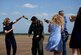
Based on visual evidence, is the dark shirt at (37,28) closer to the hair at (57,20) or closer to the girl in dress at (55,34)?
the girl in dress at (55,34)

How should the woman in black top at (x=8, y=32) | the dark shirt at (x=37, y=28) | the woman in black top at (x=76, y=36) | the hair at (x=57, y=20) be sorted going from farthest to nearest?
the woman in black top at (x=8, y=32)
the dark shirt at (x=37, y=28)
the hair at (x=57, y=20)
the woman in black top at (x=76, y=36)

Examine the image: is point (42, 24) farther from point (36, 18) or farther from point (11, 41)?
point (11, 41)

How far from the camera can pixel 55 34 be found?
39.1 ft

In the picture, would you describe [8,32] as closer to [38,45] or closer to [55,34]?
[38,45]

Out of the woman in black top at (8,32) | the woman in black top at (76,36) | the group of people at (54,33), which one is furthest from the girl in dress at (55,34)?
the woman in black top at (8,32)

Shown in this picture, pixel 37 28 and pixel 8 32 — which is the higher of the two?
pixel 37 28

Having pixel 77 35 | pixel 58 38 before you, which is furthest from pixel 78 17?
pixel 58 38

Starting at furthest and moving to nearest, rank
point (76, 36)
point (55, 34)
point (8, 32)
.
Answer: point (8, 32) → point (55, 34) → point (76, 36)

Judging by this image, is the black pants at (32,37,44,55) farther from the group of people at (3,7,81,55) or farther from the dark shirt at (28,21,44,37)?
the dark shirt at (28,21,44,37)

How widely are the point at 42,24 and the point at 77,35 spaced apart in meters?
5.55

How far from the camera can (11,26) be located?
15969 millimetres

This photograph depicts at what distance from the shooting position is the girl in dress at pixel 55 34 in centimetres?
1156

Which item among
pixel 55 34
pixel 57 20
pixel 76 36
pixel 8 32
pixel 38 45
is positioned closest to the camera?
pixel 76 36

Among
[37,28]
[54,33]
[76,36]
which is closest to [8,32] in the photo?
[37,28]
